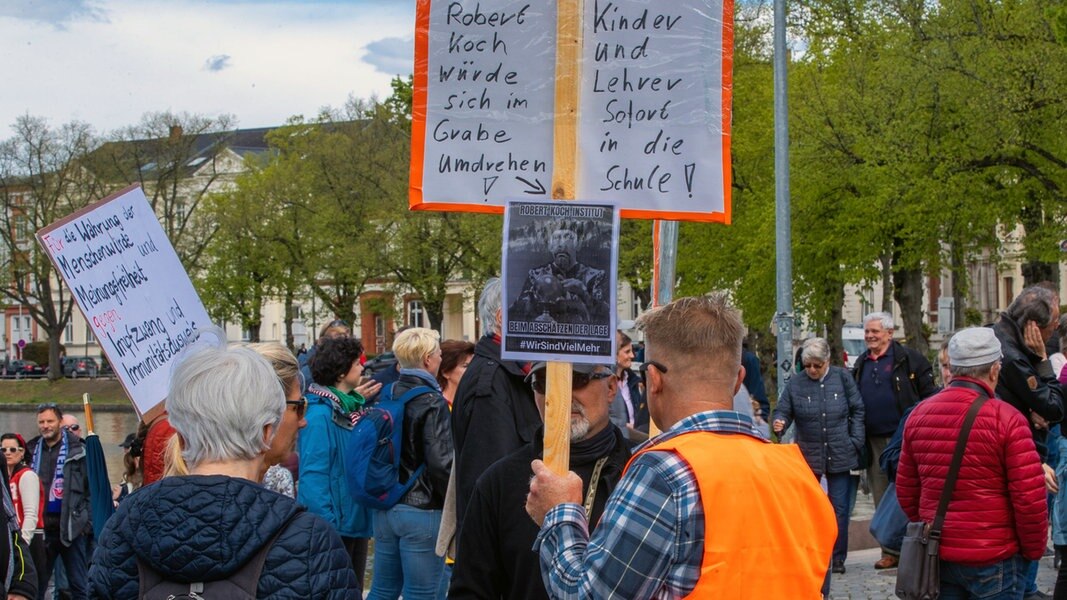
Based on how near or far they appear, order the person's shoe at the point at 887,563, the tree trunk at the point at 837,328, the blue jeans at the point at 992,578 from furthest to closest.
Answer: the tree trunk at the point at 837,328
the person's shoe at the point at 887,563
the blue jeans at the point at 992,578

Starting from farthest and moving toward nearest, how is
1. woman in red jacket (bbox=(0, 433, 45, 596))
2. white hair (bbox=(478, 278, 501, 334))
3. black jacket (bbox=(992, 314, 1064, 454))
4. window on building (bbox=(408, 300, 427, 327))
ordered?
window on building (bbox=(408, 300, 427, 327))
woman in red jacket (bbox=(0, 433, 45, 596))
black jacket (bbox=(992, 314, 1064, 454))
white hair (bbox=(478, 278, 501, 334))

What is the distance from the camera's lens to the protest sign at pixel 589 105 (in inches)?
165

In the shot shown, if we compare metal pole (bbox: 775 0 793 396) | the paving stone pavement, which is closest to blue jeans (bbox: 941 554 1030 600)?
the paving stone pavement

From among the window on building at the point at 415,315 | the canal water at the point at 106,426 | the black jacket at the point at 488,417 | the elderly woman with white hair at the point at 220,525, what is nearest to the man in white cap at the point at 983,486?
the black jacket at the point at 488,417

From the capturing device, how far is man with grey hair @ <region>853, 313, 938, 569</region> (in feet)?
34.7

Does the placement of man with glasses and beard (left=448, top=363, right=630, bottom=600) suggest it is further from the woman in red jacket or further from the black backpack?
the woman in red jacket

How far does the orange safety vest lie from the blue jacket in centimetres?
441

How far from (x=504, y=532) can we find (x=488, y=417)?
968 mm

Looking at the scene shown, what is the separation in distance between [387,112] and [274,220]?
840 centimetres

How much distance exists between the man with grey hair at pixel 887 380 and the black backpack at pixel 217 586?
8451mm

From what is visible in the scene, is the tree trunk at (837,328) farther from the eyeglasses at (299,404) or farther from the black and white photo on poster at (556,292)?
the black and white photo on poster at (556,292)

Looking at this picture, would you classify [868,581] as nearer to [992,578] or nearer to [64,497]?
[992,578]

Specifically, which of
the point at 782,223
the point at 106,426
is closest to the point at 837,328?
the point at 782,223

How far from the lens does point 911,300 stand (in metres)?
32.4
